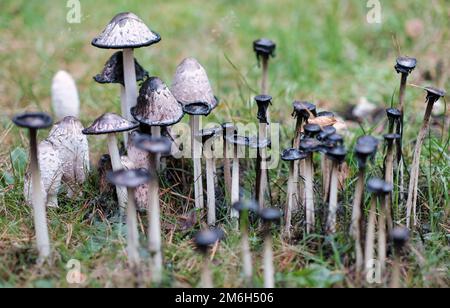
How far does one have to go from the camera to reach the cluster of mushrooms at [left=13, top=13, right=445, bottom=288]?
10.4 ft

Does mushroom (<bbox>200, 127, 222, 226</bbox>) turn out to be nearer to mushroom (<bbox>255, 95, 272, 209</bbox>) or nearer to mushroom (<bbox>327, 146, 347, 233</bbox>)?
mushroom (<bbox>255, 95, 272, 209</bbox>)

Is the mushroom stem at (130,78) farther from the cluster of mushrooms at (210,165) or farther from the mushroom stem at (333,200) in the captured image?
the mushroom stem at (333,200)

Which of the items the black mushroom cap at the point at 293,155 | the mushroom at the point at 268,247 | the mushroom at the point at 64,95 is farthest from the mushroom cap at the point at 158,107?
the mushroom at the point at 64,95

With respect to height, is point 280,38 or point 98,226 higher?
point 280,38

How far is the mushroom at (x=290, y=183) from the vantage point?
3428 millimetres

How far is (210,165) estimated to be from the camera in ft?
12.3

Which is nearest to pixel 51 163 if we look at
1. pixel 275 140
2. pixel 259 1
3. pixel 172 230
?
pixel 172 230

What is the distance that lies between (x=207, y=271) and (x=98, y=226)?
1.07m

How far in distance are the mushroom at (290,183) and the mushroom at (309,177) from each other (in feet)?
0.19

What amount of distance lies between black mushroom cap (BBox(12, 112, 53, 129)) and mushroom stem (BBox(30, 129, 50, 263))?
0.25ft

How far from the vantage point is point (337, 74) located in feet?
22.8

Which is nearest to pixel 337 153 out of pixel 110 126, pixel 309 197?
pixel 309 197

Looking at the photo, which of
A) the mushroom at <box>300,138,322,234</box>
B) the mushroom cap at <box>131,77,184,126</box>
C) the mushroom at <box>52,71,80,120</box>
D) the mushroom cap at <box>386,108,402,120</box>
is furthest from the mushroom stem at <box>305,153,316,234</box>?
the mushroom at <box>52,71,80,120</box>

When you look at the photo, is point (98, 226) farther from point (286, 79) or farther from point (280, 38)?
point (280, 38)
